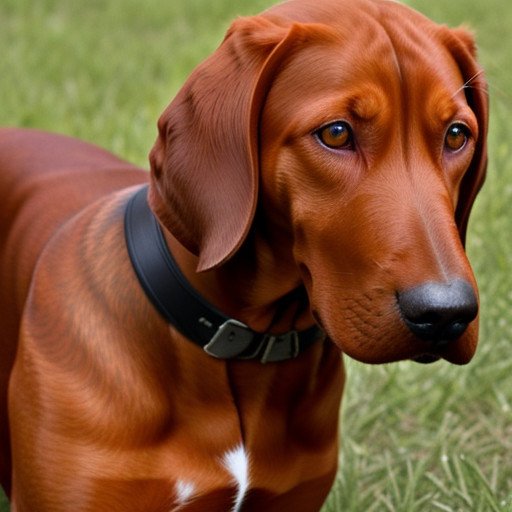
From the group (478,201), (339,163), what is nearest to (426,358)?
(339,163)

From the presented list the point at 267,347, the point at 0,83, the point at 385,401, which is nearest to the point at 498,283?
the point at 385,401

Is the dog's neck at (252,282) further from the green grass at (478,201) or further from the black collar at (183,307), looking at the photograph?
the green grass at (478,201)

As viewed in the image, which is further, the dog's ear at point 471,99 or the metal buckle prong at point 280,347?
the metal buckle prong at point 280,347

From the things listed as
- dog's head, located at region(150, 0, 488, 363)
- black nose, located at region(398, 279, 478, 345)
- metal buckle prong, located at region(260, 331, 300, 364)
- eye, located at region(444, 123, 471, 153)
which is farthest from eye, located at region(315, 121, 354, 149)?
metal buckle prong, located at region(260, 331, 300, 364)

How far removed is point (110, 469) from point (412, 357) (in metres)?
0.86

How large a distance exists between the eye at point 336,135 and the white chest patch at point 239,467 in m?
0.91

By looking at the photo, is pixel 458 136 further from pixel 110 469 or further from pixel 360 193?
pixel 110 469

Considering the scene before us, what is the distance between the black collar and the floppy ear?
0.17 m

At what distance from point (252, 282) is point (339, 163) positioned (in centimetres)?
46

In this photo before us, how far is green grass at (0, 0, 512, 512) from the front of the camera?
14.5 ft

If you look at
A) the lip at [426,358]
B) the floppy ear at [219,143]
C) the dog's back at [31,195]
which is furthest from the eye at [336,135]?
the dog's back at [31,195]

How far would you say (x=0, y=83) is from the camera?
7.87 meters

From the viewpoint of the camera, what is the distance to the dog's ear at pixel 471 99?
128 inches

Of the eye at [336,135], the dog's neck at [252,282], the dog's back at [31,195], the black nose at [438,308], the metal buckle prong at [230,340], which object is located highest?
the eye at [336,135]
